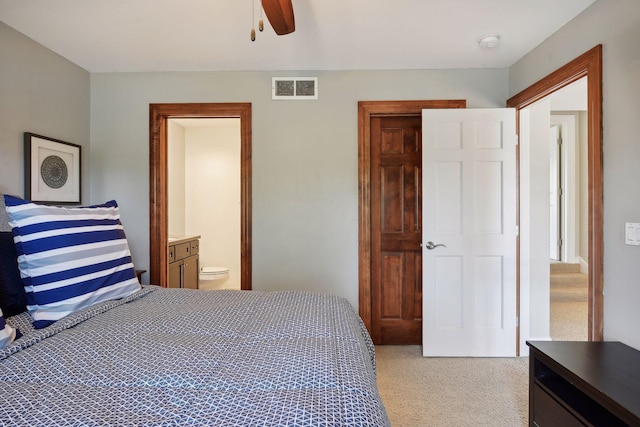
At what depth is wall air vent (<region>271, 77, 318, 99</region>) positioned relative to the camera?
2.74 metres

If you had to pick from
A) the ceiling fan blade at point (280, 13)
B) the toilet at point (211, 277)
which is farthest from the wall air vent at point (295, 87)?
the toilet at point (211, 277)

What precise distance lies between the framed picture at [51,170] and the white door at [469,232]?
2877 millimetres

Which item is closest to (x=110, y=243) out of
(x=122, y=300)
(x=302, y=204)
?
(x=122, y=300)

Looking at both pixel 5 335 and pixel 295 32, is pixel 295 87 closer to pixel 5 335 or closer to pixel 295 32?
pixel 295 32

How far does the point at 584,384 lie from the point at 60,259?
7.07ft

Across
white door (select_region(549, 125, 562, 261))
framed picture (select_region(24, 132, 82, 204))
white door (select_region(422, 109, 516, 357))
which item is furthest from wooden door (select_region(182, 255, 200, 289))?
white door (select_region(549, 125, 562, 261))

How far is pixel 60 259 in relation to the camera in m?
1.31

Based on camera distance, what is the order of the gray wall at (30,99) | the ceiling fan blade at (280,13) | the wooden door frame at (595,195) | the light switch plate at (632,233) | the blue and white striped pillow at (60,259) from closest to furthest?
1. the blue and white striped pillow at (60,259)
2. the ceiling fan blade at (280,13)
3. the light switch plate at (632,233)
4. the wooden door frame at (595,195)
5. the gray wall at (30,99)

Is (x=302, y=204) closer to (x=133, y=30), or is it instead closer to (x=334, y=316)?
(x=334, y=316)

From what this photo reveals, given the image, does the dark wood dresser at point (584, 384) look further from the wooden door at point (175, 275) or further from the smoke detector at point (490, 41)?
the wooden door at point (175, 275)

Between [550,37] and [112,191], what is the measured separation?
3646 millimetres

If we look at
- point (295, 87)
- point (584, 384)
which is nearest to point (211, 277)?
point (295, 87)

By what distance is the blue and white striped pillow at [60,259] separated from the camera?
4.15 ft

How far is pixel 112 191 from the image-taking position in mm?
2801
